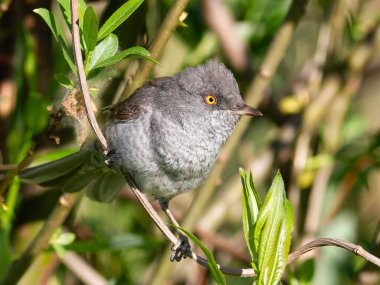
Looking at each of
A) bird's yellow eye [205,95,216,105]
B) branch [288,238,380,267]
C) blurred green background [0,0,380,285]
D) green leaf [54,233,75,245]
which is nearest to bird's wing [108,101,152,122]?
blurred green background [0,0,380,285]

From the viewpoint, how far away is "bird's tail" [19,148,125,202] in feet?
10.4

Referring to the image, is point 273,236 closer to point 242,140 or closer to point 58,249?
point 58,249

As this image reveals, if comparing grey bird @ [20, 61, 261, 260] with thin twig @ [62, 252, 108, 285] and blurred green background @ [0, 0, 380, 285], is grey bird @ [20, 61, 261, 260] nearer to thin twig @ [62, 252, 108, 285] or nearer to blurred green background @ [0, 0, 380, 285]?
blurred green background @ [0, 0, 380, 285]

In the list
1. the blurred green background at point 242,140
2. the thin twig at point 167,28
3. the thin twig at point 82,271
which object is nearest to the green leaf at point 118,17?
the thin twig at point 167,28

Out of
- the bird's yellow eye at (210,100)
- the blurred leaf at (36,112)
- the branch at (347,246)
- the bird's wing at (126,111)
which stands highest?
the branch at (347,246)

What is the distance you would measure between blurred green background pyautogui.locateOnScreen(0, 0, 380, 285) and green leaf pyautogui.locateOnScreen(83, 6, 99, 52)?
41.7 inches

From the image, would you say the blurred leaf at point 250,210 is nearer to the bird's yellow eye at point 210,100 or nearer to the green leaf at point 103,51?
the green leaf at point 103,51

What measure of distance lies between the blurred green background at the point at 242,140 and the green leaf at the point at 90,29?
3.47 ft

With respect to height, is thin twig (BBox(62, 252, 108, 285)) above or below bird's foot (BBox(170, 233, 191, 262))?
below

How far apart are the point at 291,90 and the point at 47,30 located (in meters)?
1.55

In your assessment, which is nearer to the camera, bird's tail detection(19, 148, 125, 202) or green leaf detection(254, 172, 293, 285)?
green leaf detection(254, 172, 293, 285)

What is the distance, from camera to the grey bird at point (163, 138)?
3148 mm

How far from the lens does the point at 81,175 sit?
130 inches

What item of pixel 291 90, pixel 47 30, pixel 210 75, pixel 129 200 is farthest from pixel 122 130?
pixel 291 90
